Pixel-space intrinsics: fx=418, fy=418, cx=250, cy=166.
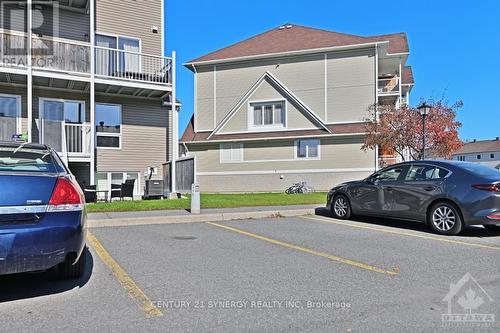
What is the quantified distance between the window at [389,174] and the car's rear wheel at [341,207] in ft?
3.29

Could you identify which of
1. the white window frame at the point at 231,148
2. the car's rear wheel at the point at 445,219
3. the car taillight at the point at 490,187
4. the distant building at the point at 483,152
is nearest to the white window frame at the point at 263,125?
the white window frame at the point at 231,148

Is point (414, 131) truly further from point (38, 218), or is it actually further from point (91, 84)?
point (38, 218)

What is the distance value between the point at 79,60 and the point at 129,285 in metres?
13.4

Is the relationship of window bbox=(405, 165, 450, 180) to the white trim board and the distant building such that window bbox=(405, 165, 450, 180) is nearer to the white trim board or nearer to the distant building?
the white trim board

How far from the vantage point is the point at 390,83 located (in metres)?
29.6

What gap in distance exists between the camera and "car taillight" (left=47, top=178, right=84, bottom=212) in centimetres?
405

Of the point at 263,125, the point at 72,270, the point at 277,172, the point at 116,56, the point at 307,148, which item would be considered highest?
the point at 116,56

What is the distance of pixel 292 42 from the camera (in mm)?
27625

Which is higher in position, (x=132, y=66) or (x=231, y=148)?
(x=132, y=66)

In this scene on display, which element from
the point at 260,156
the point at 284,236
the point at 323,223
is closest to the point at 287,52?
the point at 260,156

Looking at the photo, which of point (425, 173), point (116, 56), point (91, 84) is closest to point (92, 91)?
point (91, 84)

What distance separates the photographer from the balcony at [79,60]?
48.5ft

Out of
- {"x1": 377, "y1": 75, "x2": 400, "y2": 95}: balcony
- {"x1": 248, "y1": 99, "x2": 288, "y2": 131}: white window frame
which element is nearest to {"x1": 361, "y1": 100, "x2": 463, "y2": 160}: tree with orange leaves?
{"x1": 248, "y1": 99, "x2": 288, "y2": 131}: white window frame

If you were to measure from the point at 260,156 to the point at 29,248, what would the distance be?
22.5 m
